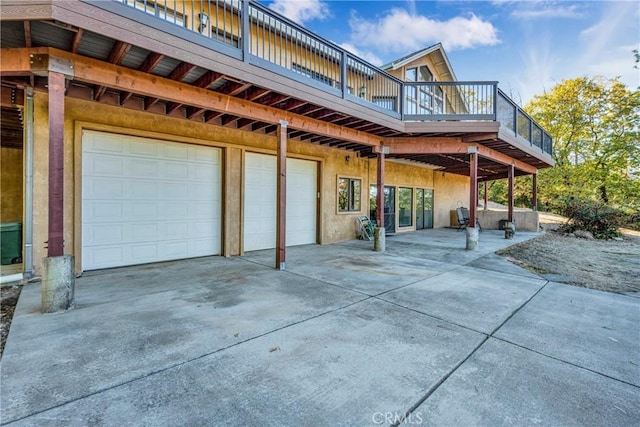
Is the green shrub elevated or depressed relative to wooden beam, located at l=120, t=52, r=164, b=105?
depressed

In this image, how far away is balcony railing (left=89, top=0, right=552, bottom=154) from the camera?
13.0ft

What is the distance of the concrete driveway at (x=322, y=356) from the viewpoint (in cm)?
180

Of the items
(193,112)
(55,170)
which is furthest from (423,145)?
(55,170)

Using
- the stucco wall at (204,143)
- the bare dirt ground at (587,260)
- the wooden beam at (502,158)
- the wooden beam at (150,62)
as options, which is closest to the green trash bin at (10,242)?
the stucco wall at (204,143)

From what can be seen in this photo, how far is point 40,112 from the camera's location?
4.47 meters

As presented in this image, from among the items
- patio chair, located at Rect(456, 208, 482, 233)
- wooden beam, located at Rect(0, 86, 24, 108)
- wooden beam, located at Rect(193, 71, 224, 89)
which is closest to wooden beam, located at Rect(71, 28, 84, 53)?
wooden beam, located at Rect(193, 71, 224, 89)

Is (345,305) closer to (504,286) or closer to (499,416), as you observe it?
(499,416)

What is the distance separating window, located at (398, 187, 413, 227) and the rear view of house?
2996mm

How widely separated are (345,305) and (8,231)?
594 centimetres

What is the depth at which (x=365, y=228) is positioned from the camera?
9750 mm

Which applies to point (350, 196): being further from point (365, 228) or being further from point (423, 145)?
point (423, 145)

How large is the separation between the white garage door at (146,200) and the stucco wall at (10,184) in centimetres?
326

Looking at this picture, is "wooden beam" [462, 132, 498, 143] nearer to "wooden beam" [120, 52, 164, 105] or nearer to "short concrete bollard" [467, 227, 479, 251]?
"short concrete bollard" [467, 227, 479, 251]

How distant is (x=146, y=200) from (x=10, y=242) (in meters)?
2.24
